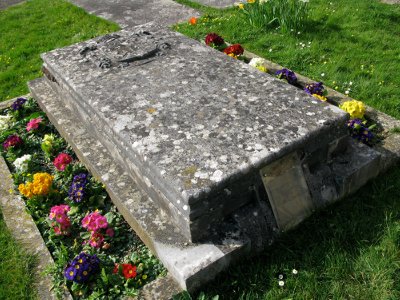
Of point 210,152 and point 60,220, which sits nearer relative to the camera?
point 210,152

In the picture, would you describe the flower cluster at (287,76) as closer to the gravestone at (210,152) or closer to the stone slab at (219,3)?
the gravestone at (210,152)

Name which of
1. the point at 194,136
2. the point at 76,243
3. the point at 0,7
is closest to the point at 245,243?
the point at 194,136

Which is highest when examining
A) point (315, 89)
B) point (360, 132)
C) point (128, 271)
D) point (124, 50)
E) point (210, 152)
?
point (124, 50)

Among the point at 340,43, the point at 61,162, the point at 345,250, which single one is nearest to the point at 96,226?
the point at 61,162

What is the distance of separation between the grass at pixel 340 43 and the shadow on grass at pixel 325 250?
5.35 ft

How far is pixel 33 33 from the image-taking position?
7.82 metres

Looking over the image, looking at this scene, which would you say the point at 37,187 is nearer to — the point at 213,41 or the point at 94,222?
the point at 94,222

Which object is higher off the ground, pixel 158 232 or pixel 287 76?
pixel 287 76

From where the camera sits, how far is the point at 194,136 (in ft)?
10.0

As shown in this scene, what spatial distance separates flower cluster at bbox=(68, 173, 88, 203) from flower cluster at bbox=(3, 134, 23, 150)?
3.61 ft

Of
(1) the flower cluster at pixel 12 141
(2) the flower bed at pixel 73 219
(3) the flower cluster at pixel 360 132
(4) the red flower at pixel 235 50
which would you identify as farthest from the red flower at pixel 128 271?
(4) the red flower at pixel 235 50

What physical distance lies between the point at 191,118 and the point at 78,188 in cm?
123

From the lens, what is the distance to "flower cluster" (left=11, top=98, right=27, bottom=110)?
16.2 feet

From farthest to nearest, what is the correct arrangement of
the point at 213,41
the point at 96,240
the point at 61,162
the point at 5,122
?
1. the point at 213,41
2. the point at 5,122
3. the point at 61,162
4. the point at 96,240
